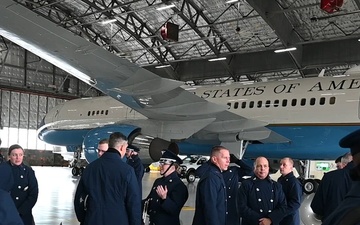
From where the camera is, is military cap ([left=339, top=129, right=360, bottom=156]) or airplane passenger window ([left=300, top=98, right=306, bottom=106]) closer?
military cap ([left=339, top=129, right=360, bottom=156])

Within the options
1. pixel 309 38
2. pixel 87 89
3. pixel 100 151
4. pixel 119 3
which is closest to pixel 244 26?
pixel 309 38

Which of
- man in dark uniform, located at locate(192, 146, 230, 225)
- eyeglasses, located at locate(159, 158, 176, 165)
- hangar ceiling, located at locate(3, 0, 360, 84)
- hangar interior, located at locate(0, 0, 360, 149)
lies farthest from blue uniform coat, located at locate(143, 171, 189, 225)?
hangar ceiling, located at locate(3, 0, 360, 84)

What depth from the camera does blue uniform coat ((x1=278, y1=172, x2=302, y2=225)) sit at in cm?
560

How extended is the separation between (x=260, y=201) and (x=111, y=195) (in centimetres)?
176

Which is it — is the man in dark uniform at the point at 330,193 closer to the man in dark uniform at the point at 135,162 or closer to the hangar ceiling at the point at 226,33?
the man in dark uniform at the point at 135,162

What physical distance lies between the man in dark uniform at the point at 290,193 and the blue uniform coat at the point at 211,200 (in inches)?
37.2

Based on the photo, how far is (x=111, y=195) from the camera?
14.7ft

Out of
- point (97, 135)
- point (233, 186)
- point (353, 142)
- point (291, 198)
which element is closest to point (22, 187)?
point (233, 186)

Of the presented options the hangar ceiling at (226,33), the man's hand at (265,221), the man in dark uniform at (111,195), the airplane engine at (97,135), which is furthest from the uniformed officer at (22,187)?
the hangar ceiling at (226,33)

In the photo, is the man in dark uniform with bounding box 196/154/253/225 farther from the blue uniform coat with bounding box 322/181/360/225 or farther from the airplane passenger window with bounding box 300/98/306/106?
the airplane passenger window with bounding box 300/98/306/106

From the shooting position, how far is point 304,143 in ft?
43.9

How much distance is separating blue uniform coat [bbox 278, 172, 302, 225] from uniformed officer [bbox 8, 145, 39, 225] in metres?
3.07

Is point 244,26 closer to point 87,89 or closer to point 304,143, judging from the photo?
point 304,143

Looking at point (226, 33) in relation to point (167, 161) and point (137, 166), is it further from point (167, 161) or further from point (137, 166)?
point (167, 161)
